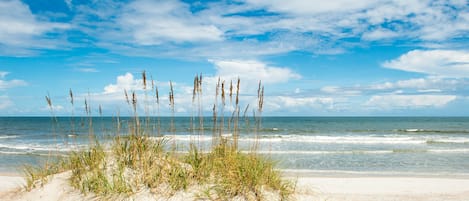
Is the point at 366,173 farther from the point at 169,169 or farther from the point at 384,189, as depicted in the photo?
the point at 169,169

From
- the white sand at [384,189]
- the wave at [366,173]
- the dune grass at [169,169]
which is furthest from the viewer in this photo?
the wave at [366,173]

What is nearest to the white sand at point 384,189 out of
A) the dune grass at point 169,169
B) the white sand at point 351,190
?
the white sand at point 351,190

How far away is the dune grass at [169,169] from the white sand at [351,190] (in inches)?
9.2

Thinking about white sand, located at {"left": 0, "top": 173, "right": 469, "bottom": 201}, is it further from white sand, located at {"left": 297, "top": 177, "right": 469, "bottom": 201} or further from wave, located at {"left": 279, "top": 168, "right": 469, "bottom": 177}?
wave, located at {"left": 279, "top": 168, "right": 469, "bottom": 177}

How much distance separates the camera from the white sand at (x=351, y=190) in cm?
668

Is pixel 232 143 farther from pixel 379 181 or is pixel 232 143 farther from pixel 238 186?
pixel 379 181

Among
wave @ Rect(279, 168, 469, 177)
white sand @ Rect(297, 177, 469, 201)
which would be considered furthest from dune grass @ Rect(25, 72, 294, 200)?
wave @ Rect(279, 168, 469, 177)

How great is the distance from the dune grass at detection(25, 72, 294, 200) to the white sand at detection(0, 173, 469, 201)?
0.23m

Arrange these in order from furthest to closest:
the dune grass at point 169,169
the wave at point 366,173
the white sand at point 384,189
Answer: the wave at point 366,173
the white sand at point 384,189
the dune grass at point 169,169

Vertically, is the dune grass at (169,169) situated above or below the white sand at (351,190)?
above

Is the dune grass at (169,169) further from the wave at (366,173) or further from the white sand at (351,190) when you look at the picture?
the wave at (366,173)

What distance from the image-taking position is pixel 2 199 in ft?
22.6

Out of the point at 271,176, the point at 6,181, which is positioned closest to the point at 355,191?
the point at 271,176

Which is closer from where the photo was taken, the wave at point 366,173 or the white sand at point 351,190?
the white sand at point 351,190
